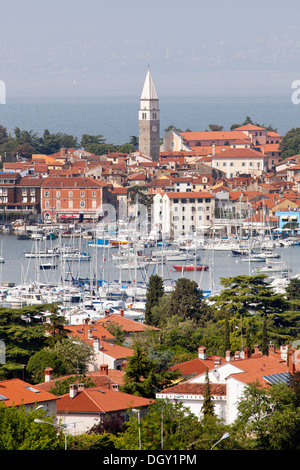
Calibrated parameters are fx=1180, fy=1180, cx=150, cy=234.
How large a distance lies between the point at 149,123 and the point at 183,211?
30.7 ft

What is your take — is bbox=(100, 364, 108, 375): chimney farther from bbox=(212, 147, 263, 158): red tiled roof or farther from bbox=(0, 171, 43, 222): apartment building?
bbox=(212, 147, 263, 158): red tiled roof

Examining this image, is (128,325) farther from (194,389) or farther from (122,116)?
(122,116)

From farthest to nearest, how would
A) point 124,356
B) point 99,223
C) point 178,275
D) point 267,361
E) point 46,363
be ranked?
1. point 99,223
2. point 178,275
3. point 124,356
4. point 46,363
5. point 267,361

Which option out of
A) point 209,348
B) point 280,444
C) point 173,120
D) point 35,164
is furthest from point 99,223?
point 173,120

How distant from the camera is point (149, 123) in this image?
38.4 m

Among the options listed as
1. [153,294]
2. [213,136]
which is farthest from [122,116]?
[153,294]

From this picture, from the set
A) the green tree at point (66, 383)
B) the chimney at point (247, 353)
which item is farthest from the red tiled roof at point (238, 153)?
the green tree at point (66, 383)

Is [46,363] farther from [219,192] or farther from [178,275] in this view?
[219,192]

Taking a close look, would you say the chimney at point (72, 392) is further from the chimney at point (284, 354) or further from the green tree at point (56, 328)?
the green tree at point (56, 328)

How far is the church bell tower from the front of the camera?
125 ft

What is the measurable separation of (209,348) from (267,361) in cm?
223

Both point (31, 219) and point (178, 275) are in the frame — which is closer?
point (178, 275)

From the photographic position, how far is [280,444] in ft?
20.7

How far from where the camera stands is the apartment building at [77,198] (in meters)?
31.5
